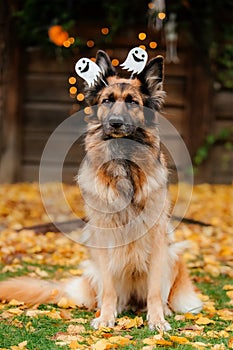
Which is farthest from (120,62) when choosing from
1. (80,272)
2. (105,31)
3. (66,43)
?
(80,272)

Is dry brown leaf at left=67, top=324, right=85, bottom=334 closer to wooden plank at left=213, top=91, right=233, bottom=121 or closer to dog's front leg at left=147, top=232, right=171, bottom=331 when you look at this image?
dog's front leg at left=147, top=232, right=171, bottom=331

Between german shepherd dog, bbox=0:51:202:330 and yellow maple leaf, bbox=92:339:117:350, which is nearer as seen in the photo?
yellow maple leaf, bbox=92:339:117:350

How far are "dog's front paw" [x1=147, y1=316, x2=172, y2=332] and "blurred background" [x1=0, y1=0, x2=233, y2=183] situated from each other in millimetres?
5045

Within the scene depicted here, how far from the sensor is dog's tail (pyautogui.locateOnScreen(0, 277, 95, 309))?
3762 mm

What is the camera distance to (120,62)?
873 centimetres

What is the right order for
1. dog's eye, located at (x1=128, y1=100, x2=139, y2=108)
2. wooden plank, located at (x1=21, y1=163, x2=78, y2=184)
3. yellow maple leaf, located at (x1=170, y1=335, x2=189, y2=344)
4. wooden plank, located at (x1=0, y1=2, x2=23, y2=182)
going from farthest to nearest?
1. wooden plank, located at (x1=21, y1=163, x2=78, y2=184)
2. wooden plank, located at (x1=0, y1=2, x2=23, y2=182)
3. dog's eye, located at (x1=128, y1=100, x2=139, y2=108)
4. yellow maple leaf, located at (x1=170, y1=335, x2=189, y2=344)

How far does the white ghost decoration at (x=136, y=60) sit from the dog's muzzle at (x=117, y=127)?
403 millimetres

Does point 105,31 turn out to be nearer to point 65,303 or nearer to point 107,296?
point 65,303

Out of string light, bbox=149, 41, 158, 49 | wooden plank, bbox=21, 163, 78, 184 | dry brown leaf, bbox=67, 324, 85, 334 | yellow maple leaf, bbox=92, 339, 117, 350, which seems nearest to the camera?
yellow maple leaf, bbox=92, 339, 117, 350

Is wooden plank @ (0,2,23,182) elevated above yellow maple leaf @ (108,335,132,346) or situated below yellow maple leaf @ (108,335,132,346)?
above

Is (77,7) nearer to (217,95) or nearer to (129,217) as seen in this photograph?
(217,95)

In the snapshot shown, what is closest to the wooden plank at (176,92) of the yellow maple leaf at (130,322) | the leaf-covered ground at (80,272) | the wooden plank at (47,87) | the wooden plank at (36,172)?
the leaf-covered ground at (80,272)

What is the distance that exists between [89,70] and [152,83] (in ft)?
1.33

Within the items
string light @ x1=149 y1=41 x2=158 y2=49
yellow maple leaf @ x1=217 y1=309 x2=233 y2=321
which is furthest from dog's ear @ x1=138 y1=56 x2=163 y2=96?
string light @ x1=149 y1=41 x2=158 y2=49
